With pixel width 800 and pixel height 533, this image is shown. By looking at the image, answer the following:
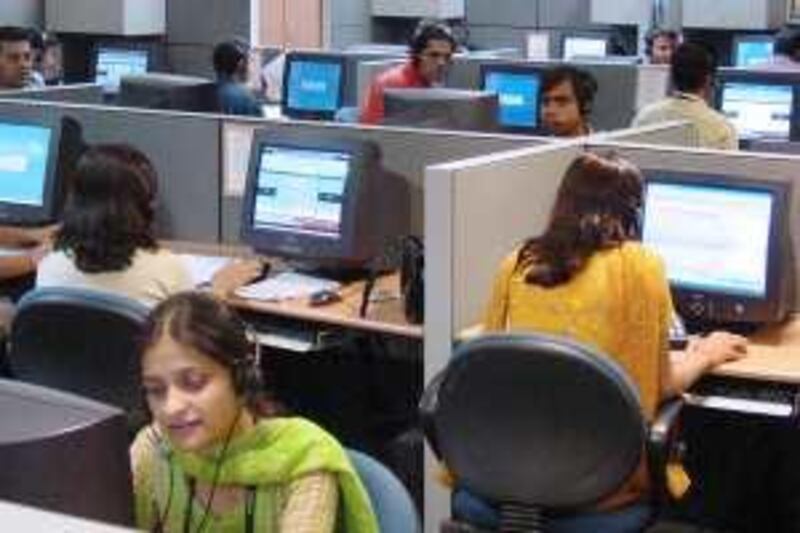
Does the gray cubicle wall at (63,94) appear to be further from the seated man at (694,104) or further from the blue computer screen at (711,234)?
the blue computer screen at (711,234)

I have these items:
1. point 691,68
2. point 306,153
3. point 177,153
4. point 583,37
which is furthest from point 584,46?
point 306,153

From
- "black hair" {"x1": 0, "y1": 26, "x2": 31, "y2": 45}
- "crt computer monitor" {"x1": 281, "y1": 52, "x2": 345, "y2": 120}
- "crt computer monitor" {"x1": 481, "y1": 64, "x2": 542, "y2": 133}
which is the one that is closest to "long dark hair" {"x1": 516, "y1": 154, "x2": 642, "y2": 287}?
"crt computer monitor" {"x1": 481, "y1": 64, "x2": 542, "y2": 133}

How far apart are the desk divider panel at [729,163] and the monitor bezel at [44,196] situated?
166cm

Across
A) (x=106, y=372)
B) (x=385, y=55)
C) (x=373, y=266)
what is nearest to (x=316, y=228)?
(x=373, y=266)

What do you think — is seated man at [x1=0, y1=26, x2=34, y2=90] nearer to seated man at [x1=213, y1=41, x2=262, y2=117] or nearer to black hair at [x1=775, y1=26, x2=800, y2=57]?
seated man at [x1=213, y1=41, x2=262, y2=117]

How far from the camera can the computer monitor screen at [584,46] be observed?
9.65 meters

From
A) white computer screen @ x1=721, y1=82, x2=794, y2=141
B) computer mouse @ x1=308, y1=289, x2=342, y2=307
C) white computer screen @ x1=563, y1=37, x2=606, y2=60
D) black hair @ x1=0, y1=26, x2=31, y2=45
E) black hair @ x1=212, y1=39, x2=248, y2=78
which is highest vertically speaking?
white computer screen @ x1=563, y1=37, x2=606, y2=60

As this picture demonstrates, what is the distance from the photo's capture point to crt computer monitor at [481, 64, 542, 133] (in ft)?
20.7

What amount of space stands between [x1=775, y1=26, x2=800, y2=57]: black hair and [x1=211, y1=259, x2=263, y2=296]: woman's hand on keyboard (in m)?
3.99

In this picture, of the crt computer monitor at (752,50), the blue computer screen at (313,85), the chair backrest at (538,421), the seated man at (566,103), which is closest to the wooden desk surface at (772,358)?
the chair backrest at (538,421)

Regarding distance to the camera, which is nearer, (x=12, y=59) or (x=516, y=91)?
(x=12, y=59)

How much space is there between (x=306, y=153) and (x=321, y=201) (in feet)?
0.44

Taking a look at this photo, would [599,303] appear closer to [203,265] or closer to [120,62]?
[203,265]

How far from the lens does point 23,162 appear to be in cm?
452
